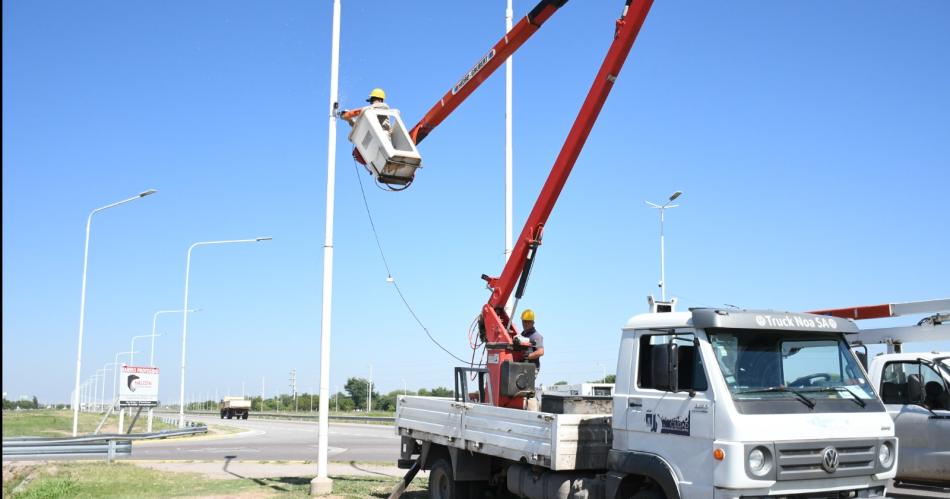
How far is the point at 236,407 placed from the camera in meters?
76.8

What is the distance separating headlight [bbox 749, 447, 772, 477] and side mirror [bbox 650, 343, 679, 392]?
3.04 feet

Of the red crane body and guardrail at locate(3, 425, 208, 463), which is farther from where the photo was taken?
guardrail at locate(3, 425, 208, 463)

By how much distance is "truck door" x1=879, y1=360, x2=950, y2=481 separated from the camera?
34.8ft

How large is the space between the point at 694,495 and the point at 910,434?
5.34 meters

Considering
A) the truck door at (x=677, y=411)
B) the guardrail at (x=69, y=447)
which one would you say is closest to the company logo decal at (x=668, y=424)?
the truck door at (x=677, y=411)

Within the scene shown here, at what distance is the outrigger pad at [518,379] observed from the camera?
10984 mm

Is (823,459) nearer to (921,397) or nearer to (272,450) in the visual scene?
(921,397)

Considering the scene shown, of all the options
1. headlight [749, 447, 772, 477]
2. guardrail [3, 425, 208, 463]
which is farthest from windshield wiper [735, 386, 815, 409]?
guardrail [3, 425, 208, 463]

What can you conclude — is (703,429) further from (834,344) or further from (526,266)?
(526,266)

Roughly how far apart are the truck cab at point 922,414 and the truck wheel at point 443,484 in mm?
5878

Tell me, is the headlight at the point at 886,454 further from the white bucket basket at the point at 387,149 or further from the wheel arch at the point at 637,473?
the white bucket basket at the point at 387,149

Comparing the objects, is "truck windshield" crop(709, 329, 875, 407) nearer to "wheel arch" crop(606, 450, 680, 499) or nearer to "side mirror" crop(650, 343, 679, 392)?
"side mirror" crop(650, 343, 679, 392)

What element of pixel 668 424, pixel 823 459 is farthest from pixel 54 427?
pixel 823 459

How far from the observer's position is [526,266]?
1285cm
